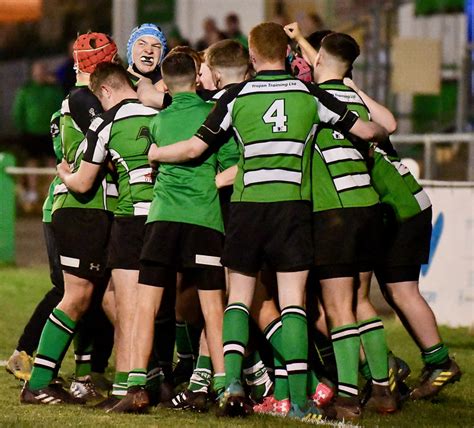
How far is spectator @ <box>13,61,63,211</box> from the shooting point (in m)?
23.4

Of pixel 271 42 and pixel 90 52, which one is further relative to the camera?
pixel 90 52

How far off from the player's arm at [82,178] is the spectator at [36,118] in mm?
15007

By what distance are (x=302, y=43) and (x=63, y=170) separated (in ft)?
5.15

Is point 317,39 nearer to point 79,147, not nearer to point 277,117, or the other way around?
point 277,117

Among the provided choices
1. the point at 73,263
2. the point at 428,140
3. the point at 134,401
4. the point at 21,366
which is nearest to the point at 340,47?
the point at 73,263

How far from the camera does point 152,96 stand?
8445 millimetres

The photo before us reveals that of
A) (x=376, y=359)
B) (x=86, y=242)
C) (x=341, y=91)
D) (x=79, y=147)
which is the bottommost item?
(x=376, y=359)

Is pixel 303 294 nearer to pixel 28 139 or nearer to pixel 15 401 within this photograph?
→ pixel 15 401

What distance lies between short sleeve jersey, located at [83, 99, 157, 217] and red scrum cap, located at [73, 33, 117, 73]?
548 millimetres

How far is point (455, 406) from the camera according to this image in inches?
337

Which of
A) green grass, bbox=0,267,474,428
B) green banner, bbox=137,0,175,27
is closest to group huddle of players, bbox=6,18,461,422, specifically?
green grass, bbox=0,267,474,428

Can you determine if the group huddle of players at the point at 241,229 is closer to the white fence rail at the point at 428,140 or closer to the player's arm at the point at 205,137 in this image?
the player's arm at the point at 205,137

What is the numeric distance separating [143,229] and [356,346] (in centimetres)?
133

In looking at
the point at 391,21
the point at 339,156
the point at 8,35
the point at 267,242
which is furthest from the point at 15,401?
the point at 8,35
